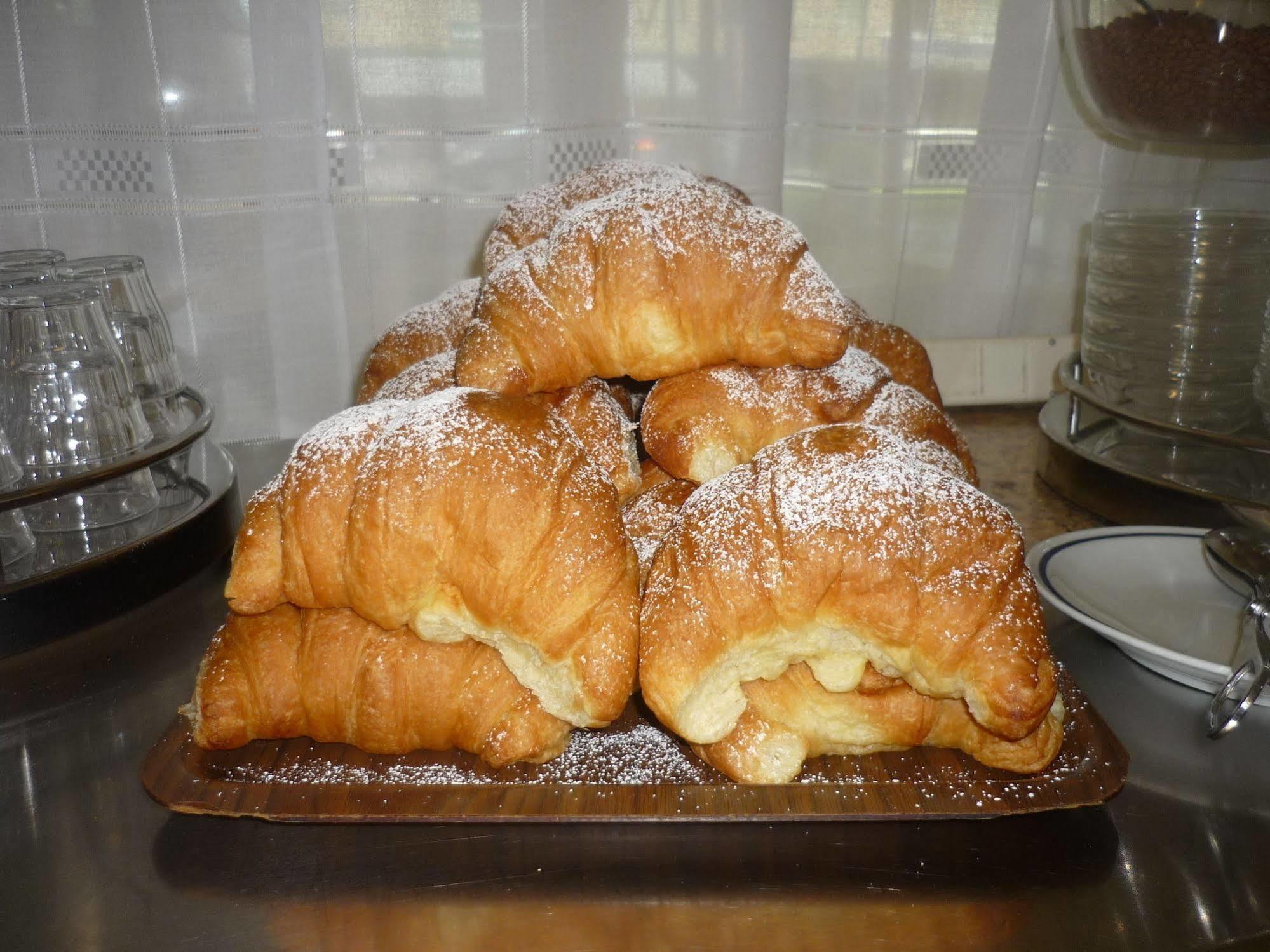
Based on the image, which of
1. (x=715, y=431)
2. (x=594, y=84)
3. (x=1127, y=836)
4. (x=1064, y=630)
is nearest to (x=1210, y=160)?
(x=594, y=84)

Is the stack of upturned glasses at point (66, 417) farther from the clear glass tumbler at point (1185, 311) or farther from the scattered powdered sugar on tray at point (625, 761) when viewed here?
the clear glass tumbler at point (1185, 311)

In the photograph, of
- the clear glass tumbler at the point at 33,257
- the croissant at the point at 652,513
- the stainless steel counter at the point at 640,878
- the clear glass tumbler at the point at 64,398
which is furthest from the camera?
the clear glass tumbler at the point at 33,257

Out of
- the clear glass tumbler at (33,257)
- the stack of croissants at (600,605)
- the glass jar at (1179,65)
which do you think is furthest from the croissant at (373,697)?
the glass jar at (1179,65)

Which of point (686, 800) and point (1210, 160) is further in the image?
point (1210, 160)

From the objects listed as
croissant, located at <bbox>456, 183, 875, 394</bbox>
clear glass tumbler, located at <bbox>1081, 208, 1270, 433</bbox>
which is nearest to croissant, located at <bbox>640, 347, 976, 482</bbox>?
croissant, located at <bbox>456, 183, 875, 394</bbox>

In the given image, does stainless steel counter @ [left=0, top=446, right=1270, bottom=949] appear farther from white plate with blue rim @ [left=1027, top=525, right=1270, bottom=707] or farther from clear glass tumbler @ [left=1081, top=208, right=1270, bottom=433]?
clear glass tumbler @ [left=1081, top=208, right=1270, bottom=433]

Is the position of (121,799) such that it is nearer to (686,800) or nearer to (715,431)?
(686,800)

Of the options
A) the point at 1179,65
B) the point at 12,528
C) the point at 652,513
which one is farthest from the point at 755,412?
the point at 1179,65
